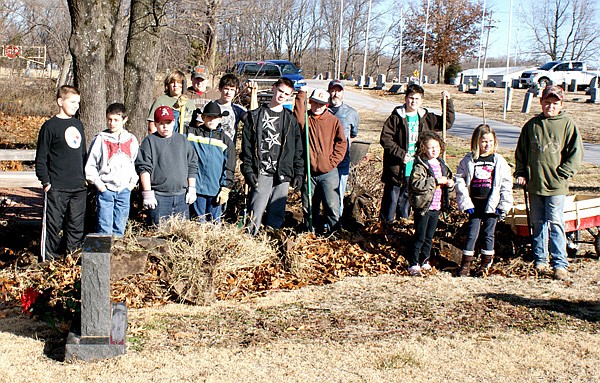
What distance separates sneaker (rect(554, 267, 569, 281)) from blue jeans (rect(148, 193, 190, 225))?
381 centimetres

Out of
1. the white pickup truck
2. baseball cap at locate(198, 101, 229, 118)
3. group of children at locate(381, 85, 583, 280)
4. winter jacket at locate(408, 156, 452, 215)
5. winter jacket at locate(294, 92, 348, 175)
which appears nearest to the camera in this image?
winter jacket at locate(408, 156, 452, 215)

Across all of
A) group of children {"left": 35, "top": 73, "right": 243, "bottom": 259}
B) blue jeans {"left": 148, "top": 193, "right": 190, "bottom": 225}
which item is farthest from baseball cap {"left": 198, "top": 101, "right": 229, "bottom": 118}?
blue jeans {"left": 148, "top": 193, "right": 190, "bottom": 225}

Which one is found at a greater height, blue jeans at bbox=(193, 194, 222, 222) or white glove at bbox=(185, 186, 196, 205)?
white glove at bbox=(185, 186, 196, 205)

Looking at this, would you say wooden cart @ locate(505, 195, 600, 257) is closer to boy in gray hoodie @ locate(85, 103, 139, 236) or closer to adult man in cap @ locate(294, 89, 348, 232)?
adult man in cap @ locate(294, 89, 348, 232)

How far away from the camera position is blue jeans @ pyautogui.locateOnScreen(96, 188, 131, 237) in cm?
686

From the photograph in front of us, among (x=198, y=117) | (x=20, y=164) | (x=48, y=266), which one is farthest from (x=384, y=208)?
(x=20, y=164)

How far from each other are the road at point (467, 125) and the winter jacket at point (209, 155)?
426 inches

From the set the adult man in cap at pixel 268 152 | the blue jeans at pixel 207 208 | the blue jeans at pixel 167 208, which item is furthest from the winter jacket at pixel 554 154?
the blue jeans at pixel 167 208

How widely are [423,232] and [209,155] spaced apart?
7.78 ft

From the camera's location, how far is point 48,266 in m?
6.68

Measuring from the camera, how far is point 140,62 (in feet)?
38.1

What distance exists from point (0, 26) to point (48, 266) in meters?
24.9

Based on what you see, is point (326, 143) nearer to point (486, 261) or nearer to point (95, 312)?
point (486, 261)

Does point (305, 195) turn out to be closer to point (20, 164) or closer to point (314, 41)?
point (20, 164)
